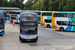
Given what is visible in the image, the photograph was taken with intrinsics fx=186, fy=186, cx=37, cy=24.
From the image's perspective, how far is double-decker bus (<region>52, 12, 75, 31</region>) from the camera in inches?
1341

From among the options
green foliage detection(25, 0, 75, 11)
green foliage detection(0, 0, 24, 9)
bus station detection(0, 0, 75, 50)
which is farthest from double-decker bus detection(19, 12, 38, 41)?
green foliage detection(0, 0, 24, 9)

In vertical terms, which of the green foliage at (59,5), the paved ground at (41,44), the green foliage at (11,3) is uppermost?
the green foliage at (11,3)

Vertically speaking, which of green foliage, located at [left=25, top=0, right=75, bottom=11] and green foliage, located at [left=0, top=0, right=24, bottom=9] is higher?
green foliage, located at [left=0, top=0, right=24, bottom=9]

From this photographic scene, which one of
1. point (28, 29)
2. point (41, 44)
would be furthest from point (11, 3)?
point (41, 44)

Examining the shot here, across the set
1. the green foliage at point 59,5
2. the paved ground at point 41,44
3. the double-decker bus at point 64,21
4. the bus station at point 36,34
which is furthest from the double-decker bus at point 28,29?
the green foliage at point 59,5

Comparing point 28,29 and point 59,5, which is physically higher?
point 59,5

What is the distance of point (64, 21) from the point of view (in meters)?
34.2

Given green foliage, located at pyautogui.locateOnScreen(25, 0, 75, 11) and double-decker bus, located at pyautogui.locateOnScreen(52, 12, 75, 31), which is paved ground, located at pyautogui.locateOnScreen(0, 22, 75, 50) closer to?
double-decker bus, located at pyautogui.locateOnScreen(52, 12, 75, 31)

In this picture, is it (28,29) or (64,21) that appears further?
(64,21)

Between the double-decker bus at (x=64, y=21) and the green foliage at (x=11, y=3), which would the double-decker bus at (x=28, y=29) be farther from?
the green foliage at (x=11, y=3)

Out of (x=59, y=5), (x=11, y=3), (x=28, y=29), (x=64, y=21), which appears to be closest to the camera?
(x=28, y=29)

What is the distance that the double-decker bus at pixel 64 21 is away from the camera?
34062 millimetres

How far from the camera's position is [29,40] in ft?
66.8

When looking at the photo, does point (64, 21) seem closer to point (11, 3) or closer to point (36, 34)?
point (36, 34)
